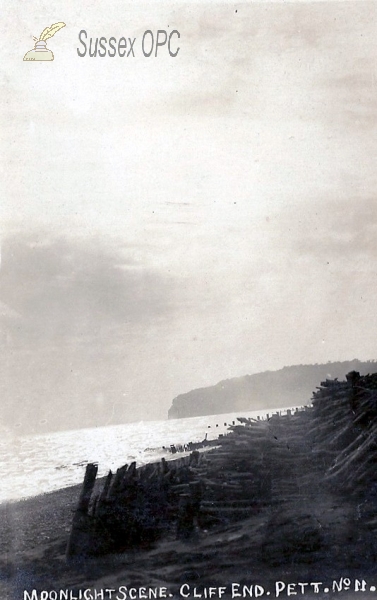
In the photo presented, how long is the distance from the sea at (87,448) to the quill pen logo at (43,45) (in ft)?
11.7

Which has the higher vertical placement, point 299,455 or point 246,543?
point 299,455

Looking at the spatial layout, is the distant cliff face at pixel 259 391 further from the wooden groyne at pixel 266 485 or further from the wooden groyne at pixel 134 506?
the wooden groyne at pixel 134 506

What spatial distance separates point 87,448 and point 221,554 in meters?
1.55

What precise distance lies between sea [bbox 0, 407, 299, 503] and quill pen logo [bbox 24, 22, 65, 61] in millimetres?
3562

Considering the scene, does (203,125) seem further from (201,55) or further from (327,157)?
(327,157)

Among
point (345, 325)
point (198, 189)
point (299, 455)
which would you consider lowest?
point (299, 455)

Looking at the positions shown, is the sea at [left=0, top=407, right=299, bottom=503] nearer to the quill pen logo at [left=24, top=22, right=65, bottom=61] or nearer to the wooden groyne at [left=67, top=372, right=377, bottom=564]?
the wooden groyne at [left=67, top=372, right=377, bottom=564]

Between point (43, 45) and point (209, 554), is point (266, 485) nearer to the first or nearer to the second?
point (209, 554)

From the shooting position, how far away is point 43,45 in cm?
559

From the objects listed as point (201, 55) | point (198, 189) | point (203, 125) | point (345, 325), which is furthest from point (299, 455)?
point (201, 55)

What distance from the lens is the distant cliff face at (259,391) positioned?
5551mm

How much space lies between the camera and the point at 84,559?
523 cm

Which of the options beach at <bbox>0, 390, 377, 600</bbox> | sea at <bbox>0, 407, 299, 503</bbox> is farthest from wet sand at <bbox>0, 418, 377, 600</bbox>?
sea at <bbox>0, 407, 299, 503</bbox>

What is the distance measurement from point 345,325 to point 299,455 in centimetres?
132
